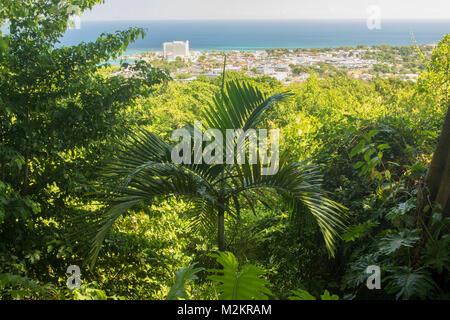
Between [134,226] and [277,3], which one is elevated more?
[277,3]

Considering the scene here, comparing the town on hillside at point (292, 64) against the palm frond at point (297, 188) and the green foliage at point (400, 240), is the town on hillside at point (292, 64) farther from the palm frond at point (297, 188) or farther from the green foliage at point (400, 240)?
the green foliage at point (400, 240)

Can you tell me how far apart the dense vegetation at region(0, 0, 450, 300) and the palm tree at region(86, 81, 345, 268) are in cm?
1

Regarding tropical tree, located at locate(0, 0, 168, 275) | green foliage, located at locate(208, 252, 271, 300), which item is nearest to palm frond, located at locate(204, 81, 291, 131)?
tropical tree, located at locate(0, 0, 168, 275)

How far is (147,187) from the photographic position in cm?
260

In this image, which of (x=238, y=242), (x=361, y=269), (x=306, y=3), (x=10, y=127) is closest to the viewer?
(x=361, y=269)

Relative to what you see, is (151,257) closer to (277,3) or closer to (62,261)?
(62,261)

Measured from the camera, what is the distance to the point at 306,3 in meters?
29.1

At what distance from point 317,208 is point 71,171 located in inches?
83.5

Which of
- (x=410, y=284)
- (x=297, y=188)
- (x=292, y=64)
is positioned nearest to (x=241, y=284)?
(x=410, y=284)

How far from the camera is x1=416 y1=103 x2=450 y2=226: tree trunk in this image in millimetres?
2219

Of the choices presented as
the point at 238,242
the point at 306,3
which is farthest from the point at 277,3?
the point at 238,242

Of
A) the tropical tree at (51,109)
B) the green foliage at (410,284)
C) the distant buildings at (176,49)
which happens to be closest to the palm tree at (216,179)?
the green foliage at (410,284)

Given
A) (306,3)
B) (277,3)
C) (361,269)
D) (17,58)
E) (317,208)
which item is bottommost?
(361,269)

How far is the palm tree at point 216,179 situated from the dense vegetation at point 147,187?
1 cm
